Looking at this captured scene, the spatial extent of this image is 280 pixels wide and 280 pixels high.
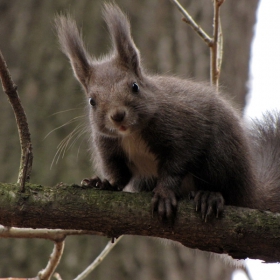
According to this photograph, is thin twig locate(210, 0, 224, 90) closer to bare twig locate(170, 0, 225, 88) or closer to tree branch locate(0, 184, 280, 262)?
bare twig locate(170, 0, 225, 88)

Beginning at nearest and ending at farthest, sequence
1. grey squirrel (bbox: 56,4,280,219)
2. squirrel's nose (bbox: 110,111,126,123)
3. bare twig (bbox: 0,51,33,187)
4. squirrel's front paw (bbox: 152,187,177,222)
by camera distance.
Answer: bare twig (bbox: 0,51,33,187) < squirrel's front paw (bbox: 152,187,177,222) < squirrel's nose (bbox: 110,111,126,123) < grey squirrel (bbox: 56,4,280,219)

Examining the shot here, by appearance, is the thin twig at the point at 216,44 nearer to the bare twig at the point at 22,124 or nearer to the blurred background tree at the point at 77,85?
the bare twig at the point at 22,124

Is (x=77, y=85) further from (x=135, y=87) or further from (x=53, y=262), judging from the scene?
(x=53, y=262)

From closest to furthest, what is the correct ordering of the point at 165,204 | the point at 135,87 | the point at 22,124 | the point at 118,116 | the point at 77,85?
the point at 22,124 < the point at 165,204 < the point at 118,116 < the point at 135,87 < the point at 77,85

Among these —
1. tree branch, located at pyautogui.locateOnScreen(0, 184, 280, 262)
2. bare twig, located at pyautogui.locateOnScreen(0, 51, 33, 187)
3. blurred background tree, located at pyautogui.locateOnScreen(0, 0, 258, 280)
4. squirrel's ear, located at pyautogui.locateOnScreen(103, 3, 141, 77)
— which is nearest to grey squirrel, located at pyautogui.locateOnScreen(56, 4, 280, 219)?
squirrel's ear, located at pyautogui.locateOnScreen(103, 3, 141, 77)

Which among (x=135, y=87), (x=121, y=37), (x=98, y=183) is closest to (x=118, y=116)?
(x=135, y=87)

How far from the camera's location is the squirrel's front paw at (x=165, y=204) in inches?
88.0

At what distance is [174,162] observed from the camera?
2635 millimetres

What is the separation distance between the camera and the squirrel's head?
2529 millimetres

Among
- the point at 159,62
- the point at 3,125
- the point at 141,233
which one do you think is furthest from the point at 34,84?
the point at 141,233

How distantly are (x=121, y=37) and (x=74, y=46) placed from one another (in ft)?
0.81

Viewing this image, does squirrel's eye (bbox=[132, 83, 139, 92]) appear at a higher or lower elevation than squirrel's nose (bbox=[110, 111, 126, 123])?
higher

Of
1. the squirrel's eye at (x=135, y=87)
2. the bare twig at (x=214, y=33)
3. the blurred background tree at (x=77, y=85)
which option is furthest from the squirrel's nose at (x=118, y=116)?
the blurred background tree at (x=77, y=85)

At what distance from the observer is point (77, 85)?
177 inches
